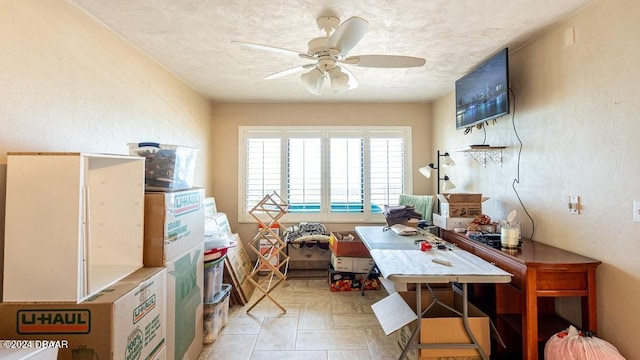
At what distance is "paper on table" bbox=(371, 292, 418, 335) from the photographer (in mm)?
1923

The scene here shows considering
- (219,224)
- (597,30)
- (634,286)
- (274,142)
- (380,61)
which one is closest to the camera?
(634,286)

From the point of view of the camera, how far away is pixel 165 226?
1.70 meters

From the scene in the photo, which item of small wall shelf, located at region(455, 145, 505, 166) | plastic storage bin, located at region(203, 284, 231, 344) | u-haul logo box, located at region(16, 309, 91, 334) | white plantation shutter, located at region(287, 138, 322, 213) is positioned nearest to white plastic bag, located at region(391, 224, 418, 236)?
small wall shelf, located at region(455, 145, 505, 166)

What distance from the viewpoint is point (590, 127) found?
1782 mm

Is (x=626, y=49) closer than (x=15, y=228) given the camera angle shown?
No

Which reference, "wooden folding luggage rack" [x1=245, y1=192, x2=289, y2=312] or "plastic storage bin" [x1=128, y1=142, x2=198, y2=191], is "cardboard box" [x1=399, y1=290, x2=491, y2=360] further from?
"plastic storage bin" [x1=128, y1=142, x2=198, y2=191]

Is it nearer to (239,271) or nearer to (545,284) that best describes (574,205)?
(545,284)

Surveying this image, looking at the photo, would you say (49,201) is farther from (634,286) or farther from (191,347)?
(634,286)

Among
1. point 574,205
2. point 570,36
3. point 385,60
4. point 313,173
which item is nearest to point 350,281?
point 313,173

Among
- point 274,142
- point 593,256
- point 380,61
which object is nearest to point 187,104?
point 274,142

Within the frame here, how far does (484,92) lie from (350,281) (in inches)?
98.7

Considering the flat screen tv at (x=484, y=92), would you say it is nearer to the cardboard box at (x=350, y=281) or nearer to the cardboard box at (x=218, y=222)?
the cardboard box at (x=350, y=281)

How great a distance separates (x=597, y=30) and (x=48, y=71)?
10.9ft

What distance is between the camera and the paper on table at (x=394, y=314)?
192 centimetres
